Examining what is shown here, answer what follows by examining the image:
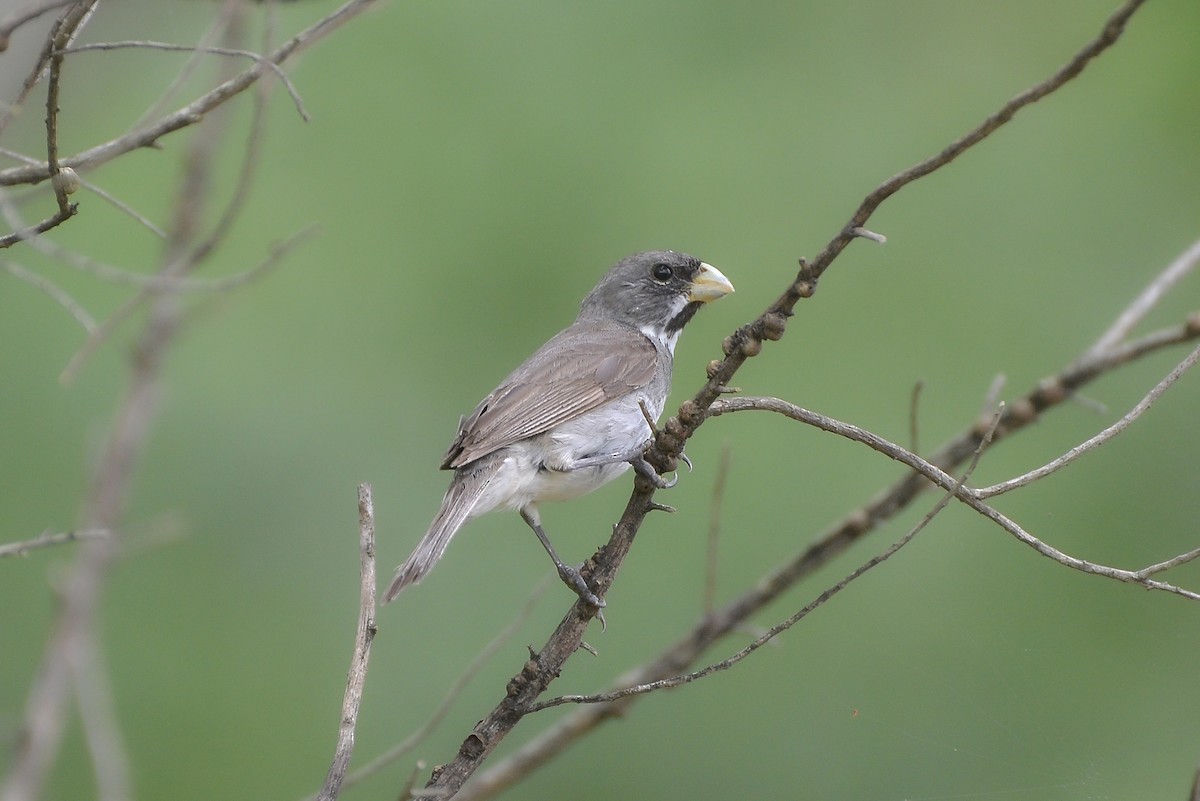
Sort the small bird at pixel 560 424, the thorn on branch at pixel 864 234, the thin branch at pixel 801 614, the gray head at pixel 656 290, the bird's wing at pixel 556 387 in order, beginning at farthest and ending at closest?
the gray head at pixel 656 290 → the bird's wing at pixel 556 387 → the small bird at pixel 560 424 → the thin branch at pixel 801 614 → the thorn on branch at pixel 864 234

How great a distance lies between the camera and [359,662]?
262cm

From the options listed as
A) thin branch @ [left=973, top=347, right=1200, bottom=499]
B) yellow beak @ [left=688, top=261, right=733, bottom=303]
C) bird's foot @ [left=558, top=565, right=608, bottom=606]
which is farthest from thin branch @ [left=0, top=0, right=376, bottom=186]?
yellow beak @ [left=688, top=261, right=733, bottom=303]

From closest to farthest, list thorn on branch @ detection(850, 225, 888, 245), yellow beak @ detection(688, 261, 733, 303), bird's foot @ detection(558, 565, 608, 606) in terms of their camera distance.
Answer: thorn on branch @ detection(850, 225, 888, 245) < bird's foot @ detection(558, 565, 608, 606) < yellow beak @ detection(688, 261, 733, 303)

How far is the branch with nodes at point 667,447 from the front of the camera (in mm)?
2037

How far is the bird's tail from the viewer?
3.61m

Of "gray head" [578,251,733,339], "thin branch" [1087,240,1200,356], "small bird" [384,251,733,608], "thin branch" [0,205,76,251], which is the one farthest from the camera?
"gray head" [578,251,733,339]

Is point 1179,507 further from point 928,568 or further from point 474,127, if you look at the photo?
point 474,127

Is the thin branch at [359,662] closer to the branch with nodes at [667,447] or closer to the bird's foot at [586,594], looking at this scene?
the branch with nodes at [667,447]

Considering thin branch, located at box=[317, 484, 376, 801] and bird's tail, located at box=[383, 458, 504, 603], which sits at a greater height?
bird's tail, located at box=[383, 458, 504, 603]

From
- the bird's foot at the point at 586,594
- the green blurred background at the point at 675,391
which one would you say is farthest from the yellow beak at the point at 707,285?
the bird's foot at the point at 586,594

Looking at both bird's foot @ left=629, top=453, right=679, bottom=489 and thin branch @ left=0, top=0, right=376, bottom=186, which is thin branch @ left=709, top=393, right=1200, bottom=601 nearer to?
bird's foot @ left=629, top=453, right=679, bottom=489

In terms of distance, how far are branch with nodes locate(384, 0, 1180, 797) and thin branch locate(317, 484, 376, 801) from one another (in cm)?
21

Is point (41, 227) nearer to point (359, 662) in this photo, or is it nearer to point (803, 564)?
point (359, 662)

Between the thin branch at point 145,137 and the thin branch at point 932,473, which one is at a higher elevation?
the thin branch at point 145,137
